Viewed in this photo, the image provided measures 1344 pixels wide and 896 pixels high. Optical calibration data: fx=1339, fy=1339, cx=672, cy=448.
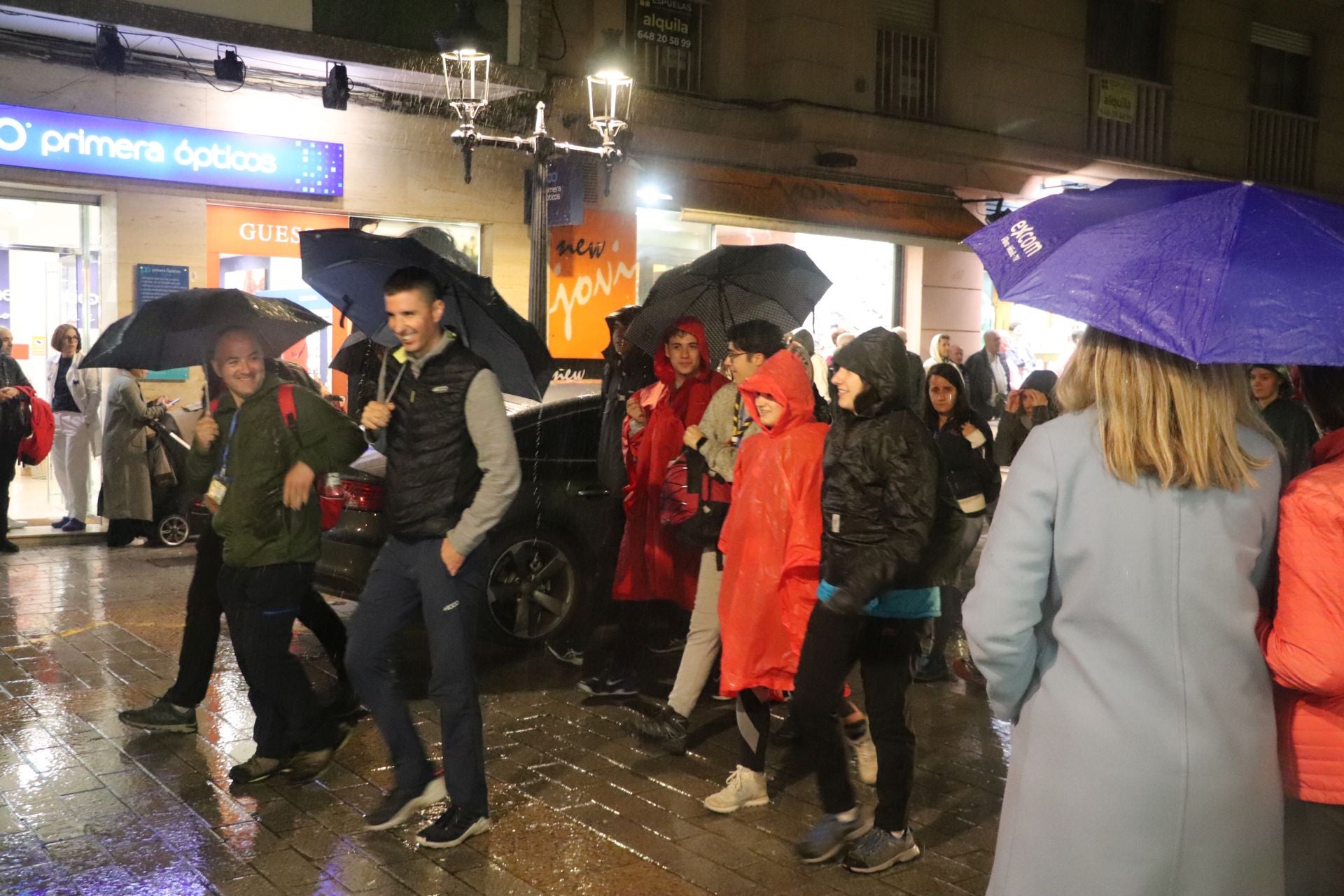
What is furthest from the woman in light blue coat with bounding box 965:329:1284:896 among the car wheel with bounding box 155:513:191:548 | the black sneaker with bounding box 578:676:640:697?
the car wheel with bounding box 155:513:191:548

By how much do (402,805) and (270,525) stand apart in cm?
122

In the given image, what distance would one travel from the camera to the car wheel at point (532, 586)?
7.57m

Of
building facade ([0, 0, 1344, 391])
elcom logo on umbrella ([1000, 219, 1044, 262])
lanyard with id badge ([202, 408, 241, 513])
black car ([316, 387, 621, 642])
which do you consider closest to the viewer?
elcom logo on umbrella ([1000, 219, 1044, 262])

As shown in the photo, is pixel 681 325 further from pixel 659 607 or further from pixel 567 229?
pixel 567 229

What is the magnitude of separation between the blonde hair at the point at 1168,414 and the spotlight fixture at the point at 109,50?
11.5 m

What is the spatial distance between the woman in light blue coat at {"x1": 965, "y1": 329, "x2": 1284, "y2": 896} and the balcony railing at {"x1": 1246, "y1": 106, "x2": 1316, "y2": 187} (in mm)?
22423

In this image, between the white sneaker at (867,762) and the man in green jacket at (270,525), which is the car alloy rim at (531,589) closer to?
the man in green jacket at (270,525)

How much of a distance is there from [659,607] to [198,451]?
351 centimetres

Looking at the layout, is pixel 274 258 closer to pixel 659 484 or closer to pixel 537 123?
pixel 537 123

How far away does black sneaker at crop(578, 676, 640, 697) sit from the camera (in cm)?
692

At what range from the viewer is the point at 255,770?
5.47 metres

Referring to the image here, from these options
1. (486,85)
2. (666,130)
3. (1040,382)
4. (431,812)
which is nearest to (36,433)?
(486,85)

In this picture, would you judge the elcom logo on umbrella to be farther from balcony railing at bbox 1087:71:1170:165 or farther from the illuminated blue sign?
balcony railing at bbox 1087:71:1170:165

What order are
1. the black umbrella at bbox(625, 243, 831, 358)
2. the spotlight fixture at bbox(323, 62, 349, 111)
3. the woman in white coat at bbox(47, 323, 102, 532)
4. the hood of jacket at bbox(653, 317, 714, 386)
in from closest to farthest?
1. the hood of jacket at bbox(653, 317, 714, 386)
2. the black umbrella at bbox(625, 243, 831, 358)
3. the woman in white coat at bbox(47, 323, 102, 532)
4. the spotlight fixture at bbox(323, 62, 349, 111)
